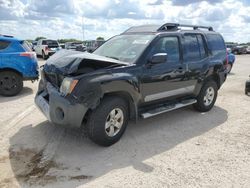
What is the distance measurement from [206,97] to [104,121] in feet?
10.8

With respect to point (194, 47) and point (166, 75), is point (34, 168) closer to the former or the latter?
point (166, 75)

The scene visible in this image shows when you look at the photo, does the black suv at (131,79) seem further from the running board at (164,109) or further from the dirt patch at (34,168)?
the dirt patch at (34,168)

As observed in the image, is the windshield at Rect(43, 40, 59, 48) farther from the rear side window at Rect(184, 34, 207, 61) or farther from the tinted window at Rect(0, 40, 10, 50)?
the rear side window at Rect(184, 34, 207, 61)

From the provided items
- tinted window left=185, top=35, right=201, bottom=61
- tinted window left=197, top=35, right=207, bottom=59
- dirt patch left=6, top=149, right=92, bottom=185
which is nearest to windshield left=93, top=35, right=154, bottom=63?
tinted window left=185, top=35, right=201, bottom=61

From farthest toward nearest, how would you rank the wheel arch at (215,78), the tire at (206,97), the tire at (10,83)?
the tire at (10,83) → the wheel arch at (215,78) → the tire at (206,97)

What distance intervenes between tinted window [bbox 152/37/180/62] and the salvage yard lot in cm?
137

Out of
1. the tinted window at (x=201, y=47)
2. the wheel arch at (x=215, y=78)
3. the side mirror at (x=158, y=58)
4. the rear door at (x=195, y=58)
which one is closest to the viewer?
the side mirror at (x=158, y=58)

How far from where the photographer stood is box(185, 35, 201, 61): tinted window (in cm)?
609

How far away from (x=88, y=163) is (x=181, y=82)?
2759 mm

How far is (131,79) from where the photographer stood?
477cm

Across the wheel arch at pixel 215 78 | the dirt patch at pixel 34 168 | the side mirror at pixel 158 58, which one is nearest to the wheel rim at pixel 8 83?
the dirt patch at pixel 34 168

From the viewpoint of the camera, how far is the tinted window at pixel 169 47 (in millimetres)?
5402

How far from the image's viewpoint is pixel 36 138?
16.4 ft

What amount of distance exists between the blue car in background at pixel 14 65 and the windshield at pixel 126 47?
3.17 m
